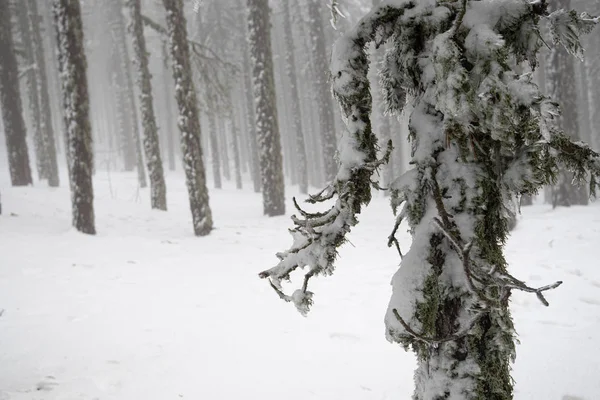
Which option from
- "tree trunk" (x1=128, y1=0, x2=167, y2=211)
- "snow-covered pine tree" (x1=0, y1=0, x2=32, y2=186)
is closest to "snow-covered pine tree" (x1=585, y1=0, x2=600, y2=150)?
"tree trunk" (x1=128, y1=0, x2=167, y2=211)

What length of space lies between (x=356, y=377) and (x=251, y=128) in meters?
19.4

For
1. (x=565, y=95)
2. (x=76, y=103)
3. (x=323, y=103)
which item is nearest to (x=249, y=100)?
(x=323, y=103)

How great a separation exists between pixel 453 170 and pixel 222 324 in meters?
3.54

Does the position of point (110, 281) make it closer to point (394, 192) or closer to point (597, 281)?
point (394, 192)

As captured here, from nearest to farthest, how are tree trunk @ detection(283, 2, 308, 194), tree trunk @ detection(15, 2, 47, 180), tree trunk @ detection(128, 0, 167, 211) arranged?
tree trunk @ detection(128, 0, 167, 211)
tree trunk @ detection(15, 2, 47, 180)
tree trunk @ detection(283, 2, 308, 194)

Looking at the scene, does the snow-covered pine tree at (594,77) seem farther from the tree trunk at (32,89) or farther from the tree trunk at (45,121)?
the tree trunk at (32,89)

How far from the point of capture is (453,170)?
1.54 metres

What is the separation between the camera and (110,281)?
17.5ft

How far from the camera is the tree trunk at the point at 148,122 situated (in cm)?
1274

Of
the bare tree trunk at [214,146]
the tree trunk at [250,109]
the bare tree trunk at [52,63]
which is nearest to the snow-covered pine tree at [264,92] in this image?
the tree trunk at [250,109]

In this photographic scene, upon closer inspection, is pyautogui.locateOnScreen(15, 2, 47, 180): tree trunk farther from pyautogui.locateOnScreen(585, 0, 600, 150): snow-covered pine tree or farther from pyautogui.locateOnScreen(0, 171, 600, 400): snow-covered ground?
pyautogui.locateOnScreen(585, 0, 600, 150): snow-covered pine tree

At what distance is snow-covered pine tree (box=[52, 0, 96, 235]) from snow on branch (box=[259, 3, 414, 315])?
293 inches

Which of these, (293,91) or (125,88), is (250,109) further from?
(125,88)

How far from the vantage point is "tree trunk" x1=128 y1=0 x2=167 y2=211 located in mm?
12742
